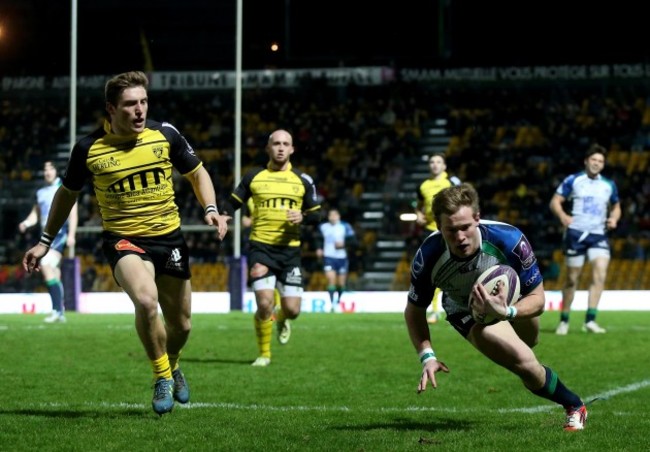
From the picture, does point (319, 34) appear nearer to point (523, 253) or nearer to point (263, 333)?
point (263, 333)

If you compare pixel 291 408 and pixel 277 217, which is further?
pixel 277 217

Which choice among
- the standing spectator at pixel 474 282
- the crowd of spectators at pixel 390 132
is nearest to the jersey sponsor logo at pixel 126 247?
the standing spectator at pixel 474 282

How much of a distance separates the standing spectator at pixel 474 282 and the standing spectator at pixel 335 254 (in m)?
18.1

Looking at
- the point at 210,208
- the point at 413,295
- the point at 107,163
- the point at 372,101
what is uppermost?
the point at 372,101

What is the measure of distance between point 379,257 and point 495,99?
9511 millimetres

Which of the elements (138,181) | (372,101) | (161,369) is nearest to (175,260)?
(138,181)

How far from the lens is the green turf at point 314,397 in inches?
272

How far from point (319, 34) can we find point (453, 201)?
92.3ft

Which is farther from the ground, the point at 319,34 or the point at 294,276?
the point at 319,34

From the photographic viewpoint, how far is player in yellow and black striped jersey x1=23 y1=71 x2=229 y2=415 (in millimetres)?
7980

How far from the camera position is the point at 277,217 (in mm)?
12617

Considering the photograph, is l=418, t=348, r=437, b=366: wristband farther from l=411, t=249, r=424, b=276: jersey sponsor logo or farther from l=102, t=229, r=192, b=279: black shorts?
l=102, t=229, r=192, b=279: black shorts

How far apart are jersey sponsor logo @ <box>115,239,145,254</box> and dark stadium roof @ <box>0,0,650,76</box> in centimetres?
1811

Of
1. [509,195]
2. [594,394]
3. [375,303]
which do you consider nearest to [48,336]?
[594,394]
